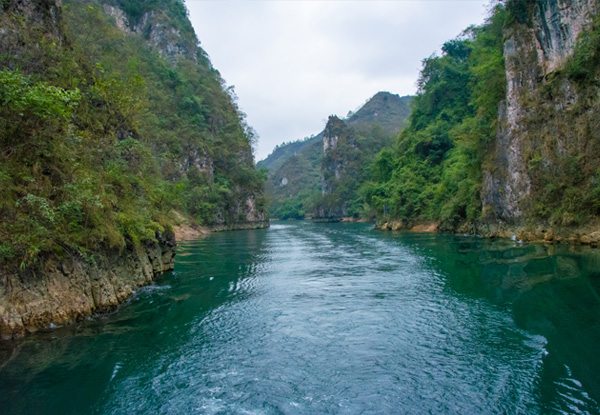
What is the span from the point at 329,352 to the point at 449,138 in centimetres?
4868

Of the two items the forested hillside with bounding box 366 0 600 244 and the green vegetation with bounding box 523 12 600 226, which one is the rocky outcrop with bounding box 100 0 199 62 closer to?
the forested hillside with bounding box 366 0 600 244

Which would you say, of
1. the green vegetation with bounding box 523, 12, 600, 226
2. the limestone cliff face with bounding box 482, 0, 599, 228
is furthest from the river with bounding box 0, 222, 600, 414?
the limestone cliff face with bounding box 482, 0, 599, 228

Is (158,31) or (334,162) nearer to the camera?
(158,31)

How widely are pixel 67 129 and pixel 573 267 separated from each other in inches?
744

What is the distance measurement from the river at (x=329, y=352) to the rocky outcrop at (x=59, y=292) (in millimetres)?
394

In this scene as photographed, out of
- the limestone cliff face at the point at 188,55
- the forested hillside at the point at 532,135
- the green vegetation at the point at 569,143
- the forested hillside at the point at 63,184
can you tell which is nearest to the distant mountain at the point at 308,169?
the limestone cliff face at the point at 188,55

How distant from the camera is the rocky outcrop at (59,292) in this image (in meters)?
7.55

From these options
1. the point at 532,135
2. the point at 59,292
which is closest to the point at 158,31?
the point at 532,135

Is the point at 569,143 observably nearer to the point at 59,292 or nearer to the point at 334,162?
the point at 59,292

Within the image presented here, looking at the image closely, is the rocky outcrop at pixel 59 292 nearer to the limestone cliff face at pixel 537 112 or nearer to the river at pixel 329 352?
the river at pixel 329 352

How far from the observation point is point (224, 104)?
79.6 meters

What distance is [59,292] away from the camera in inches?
336

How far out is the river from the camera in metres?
5.66

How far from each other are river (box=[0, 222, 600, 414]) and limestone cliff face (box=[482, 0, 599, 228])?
1314 centimetres
